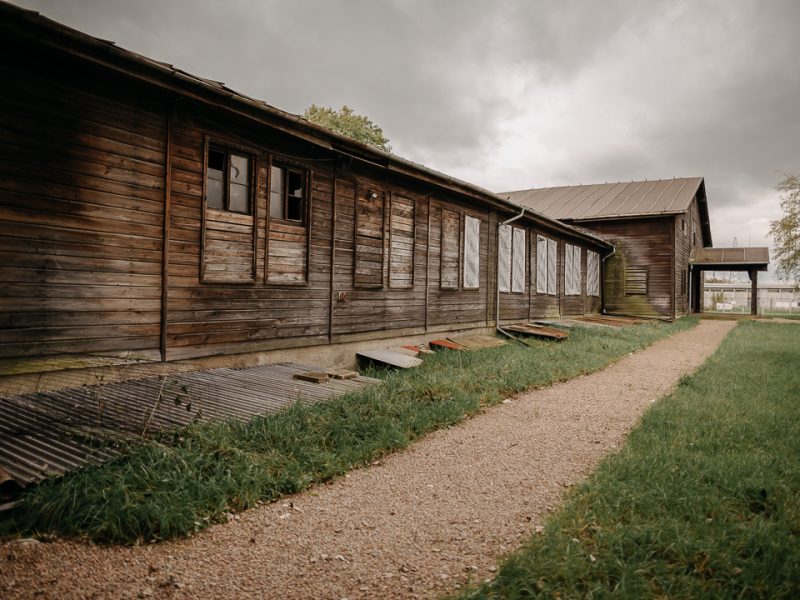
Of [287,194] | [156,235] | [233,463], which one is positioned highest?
[287,194]

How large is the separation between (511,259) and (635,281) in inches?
441

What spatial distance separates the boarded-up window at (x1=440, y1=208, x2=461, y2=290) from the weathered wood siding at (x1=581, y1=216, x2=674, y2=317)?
45.3 ft

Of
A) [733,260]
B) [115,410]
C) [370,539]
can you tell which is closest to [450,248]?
[115,410]

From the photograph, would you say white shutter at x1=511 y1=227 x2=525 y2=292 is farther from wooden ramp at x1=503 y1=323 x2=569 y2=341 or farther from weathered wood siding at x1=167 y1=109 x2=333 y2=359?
weathered wood siding at x1=167 y1=109 x2=333 y2=359

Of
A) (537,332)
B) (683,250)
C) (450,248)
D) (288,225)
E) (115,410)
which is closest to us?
(115,410)

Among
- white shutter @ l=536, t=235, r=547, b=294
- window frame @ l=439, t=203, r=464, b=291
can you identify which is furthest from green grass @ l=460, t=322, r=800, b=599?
white shutter @ l=536, t=235, r=547, b=294

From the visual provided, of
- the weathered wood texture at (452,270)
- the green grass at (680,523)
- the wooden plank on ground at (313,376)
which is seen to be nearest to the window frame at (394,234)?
the weathered wood texture at (452,270)

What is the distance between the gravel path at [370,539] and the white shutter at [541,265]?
11137 mm

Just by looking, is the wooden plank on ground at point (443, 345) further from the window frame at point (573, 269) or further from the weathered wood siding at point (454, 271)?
the window frame at point (573, 269)

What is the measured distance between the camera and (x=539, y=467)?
154 inches

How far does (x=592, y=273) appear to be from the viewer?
2064 centimetres

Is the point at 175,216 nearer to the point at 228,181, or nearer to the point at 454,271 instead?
the point at 228,181

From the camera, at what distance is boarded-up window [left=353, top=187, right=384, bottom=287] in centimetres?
861

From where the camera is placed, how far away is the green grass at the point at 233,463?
8.91 ft
